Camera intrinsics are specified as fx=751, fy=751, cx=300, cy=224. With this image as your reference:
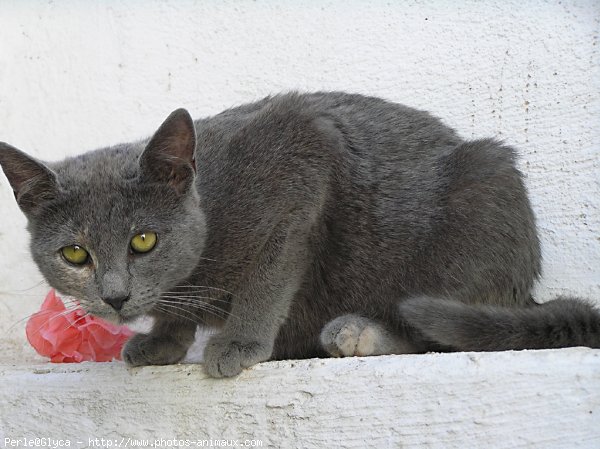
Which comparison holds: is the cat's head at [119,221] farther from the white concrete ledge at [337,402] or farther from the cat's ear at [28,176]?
the white concrete ledge at [337,402]

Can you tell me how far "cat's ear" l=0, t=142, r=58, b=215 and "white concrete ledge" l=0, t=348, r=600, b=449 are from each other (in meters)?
0.44

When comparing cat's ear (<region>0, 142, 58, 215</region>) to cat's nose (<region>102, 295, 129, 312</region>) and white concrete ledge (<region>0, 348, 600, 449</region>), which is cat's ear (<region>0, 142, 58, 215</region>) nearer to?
cat's nose (<region>102, 295, 129, 312</region>)

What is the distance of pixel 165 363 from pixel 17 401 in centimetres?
37

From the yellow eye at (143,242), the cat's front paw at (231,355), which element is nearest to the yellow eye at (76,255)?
the yellow eye at (143,242)

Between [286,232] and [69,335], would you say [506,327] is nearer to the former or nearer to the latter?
[286,232]

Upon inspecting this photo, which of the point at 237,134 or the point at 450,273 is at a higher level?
the point at 237,134

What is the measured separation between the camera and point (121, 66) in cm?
257

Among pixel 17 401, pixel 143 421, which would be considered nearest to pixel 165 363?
pixel 143 421

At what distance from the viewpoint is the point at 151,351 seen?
185cm

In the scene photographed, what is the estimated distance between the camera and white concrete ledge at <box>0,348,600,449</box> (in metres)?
1.35

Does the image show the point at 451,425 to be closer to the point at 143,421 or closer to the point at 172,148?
the point at 143,421

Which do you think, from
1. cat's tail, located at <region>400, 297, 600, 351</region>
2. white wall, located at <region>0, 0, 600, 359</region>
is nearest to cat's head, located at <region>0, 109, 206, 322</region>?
cat's tail, located at <region>400, 297, 600, 351</region>

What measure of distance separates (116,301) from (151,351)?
0.92 ft

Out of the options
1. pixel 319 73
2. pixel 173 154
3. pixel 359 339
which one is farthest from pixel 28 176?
pixel 319 73
